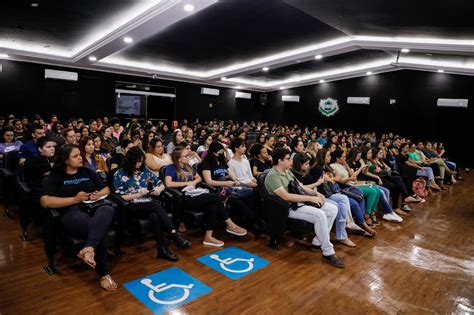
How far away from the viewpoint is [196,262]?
313 cm

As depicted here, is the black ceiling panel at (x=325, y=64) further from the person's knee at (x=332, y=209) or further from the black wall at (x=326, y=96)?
the person's knee at (x=332, y=209)

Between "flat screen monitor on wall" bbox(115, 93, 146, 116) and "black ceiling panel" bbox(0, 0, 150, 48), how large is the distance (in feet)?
13.3

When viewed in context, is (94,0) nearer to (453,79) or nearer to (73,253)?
(73,253)

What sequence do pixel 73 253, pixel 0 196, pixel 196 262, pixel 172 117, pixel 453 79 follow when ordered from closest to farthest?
1. pixel 73 253
2. pixel 196 262
3. pixel 0 196
4. pixel 453 79
5. pixel 172 117

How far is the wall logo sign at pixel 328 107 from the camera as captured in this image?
1427 centimetres

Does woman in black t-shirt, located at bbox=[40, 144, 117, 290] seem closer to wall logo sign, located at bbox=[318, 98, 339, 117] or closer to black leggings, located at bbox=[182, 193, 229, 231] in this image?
black leggings, located at bbox=[182, 193, 229, 231]

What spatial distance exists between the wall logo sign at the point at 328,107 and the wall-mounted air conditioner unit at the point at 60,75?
33.9ft

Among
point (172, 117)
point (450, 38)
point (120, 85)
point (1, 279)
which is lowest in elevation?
point (1, 279)

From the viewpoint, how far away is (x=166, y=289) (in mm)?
2611

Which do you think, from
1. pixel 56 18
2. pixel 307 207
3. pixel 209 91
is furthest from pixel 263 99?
pixel 307 207

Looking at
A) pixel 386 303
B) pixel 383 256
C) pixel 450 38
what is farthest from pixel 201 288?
pixel 450 38

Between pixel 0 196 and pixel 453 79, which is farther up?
pixel 453 79

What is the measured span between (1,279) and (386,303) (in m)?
3.21

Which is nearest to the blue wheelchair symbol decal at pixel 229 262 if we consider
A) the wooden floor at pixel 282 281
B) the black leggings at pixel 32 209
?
the wooden floor at pixel 282 281
